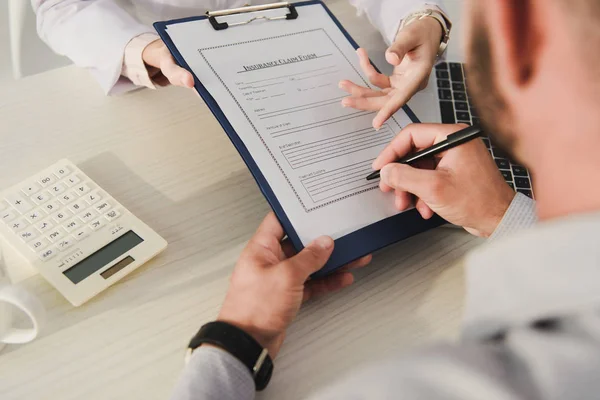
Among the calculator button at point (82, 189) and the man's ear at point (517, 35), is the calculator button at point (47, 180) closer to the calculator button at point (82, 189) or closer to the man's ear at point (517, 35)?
the calculator button at point (82, 189)

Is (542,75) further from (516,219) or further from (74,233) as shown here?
(74,233)

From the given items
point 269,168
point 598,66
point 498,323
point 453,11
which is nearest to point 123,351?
point 269,168

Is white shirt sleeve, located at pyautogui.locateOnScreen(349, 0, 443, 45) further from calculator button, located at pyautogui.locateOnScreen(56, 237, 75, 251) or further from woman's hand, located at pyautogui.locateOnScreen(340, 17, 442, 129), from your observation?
calculator button, located at pyautogui.locateOnScreen(56, 237, 75, 251)

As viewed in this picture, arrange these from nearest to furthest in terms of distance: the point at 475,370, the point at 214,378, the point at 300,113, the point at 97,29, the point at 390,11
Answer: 1. the point at 475,370
2. the point at 214,378
3. the point at 300,113
4. the point at 97,29
5. the point at 390,11

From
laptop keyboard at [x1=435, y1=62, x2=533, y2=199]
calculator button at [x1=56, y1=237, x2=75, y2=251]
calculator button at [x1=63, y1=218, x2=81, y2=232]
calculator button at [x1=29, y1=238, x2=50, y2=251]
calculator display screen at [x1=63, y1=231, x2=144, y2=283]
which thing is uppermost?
calculator button at [x1=29, y1=238, x2=50, y2=251]

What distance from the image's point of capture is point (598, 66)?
318 mm

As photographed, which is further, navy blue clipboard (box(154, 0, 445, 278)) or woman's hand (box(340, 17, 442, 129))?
woman's hand (box(340, 17, 442, 129))

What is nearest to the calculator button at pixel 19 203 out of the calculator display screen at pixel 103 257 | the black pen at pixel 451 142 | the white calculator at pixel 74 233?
the white calculator at pixel 74 233

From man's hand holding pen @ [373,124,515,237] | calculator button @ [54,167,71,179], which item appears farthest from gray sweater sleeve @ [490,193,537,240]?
calculator button @ [54,167,71,179]

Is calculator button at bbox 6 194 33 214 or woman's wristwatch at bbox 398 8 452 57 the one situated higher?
calculator button at bbox 6 194 33 214

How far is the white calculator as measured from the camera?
1.95 feet

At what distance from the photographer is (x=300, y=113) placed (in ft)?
2.40

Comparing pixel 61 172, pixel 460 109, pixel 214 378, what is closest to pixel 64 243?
pixel 61 172

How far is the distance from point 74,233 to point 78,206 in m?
0.04
